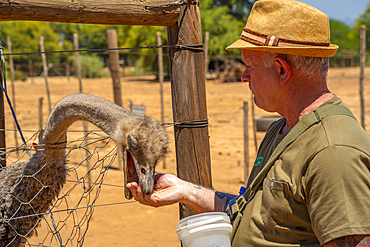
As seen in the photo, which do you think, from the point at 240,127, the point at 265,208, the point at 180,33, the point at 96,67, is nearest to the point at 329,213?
the point at 265,208

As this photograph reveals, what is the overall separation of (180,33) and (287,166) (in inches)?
44.7

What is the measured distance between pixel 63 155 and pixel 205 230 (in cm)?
173

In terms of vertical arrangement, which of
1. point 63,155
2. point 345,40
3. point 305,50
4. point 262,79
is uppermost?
point 305,50

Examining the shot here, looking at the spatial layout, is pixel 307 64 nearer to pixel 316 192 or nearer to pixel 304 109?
pixel 304 109

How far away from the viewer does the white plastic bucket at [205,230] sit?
1.40 metres

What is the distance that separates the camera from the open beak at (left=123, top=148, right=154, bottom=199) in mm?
1652

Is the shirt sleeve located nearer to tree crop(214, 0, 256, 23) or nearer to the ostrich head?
the ostrich head

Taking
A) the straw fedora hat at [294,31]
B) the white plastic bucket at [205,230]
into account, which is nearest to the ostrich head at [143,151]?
the white plastic bucket at [205,230]

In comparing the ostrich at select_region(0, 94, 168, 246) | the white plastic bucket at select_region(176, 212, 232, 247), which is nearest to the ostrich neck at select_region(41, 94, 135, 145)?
the ostrich at select_region(0, 94, 168, 246)

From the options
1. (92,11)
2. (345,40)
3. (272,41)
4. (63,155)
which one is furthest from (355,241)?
(345,40)

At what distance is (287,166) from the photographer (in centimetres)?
138

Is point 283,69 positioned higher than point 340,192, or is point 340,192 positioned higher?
point 283,69

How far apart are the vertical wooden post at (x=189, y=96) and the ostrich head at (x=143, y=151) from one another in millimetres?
491

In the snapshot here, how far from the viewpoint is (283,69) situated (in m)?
1.53
